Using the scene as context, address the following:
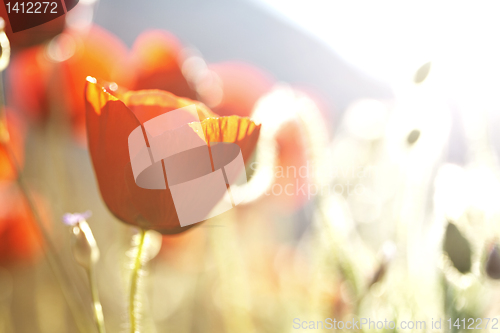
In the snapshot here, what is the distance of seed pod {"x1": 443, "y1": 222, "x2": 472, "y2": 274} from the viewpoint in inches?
7.4

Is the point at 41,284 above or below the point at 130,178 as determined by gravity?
below

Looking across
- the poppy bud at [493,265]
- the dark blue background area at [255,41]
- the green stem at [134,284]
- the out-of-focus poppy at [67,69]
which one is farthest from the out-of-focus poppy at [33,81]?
the poppy bud at [493,265]

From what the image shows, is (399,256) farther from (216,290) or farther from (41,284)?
(41,284)

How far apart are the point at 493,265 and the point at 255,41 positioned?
429mm

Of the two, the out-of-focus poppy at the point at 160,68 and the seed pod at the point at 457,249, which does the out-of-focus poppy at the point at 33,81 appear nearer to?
the out-of-focus poppy at the point at 160,68

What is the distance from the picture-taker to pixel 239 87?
33 centimetres

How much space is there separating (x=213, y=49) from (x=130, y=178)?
38cm

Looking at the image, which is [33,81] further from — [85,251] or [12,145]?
[85,251]

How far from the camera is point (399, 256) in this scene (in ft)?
0.91

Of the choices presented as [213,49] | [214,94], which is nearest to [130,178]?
[214,94]

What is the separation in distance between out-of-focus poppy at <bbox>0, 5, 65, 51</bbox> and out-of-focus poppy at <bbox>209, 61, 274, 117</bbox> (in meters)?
0.12

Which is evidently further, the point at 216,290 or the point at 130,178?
the point at 216,290

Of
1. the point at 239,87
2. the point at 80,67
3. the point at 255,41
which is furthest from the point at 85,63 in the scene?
the point at 255,41

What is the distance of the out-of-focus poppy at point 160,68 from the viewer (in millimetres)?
259
